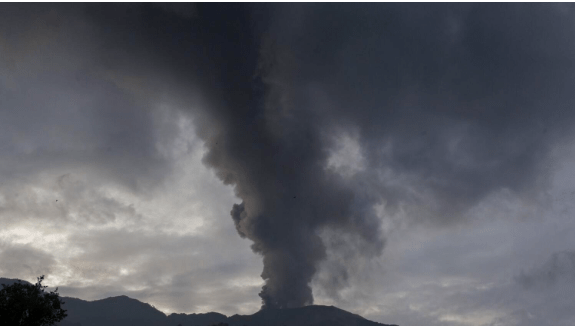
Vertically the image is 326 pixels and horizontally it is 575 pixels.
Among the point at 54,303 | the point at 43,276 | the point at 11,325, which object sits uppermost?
the point at 43,276

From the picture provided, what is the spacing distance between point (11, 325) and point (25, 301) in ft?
11.4

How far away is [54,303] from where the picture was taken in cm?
5984

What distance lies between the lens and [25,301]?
57344 mm

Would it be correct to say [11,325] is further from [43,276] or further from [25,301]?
[43,276]

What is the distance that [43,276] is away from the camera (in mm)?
61219

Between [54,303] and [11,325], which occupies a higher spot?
[54,303]

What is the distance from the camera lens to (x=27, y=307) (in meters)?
57.3

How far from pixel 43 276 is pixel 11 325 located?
7.89m

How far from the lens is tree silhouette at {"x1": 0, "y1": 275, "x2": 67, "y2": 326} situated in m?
55.8

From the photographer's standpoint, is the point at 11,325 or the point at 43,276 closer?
the point at 11,325

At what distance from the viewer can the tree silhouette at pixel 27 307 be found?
55844 mm

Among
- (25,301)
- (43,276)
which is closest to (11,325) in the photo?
(25,301)

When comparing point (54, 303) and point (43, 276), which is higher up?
point (43, 276)

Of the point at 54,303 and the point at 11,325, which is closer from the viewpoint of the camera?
the point at 11,325
